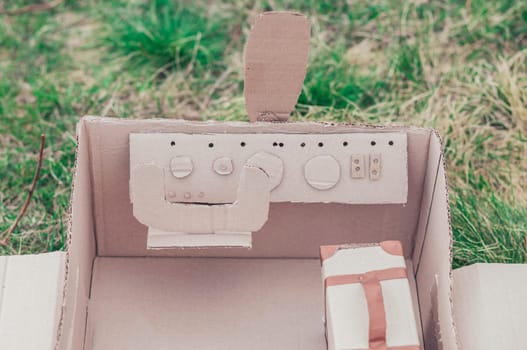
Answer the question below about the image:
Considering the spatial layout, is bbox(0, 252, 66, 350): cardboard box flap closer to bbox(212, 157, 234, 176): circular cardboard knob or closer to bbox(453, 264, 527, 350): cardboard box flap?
bbox(212, 157, 234, 176): circular cardboard knob

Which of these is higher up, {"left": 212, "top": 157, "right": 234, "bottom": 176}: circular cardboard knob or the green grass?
the green grass

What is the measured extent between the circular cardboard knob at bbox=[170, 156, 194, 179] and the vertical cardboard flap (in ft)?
0.40

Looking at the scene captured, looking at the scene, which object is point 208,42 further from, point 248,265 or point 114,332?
point 114,332

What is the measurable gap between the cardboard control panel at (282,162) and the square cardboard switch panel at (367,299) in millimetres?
126

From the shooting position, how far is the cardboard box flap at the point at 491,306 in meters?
1.08

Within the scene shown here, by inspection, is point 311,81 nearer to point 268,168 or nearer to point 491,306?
point 268,168

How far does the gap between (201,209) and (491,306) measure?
413 mm

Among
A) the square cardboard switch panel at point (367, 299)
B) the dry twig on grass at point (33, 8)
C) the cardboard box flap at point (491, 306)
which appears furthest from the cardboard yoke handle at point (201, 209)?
the dry twig on grass at point (33, 8)

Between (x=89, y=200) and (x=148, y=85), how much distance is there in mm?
561

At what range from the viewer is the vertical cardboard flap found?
1158 millimetres

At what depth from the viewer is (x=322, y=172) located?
118 centimetres

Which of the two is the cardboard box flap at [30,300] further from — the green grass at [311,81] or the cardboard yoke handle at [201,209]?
the green grass at [311,81]

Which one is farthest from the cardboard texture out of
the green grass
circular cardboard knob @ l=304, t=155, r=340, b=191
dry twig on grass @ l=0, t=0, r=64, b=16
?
dry twig on grass @ l=0, t=0, r=64, b=16

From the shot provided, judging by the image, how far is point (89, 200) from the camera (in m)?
1.20
